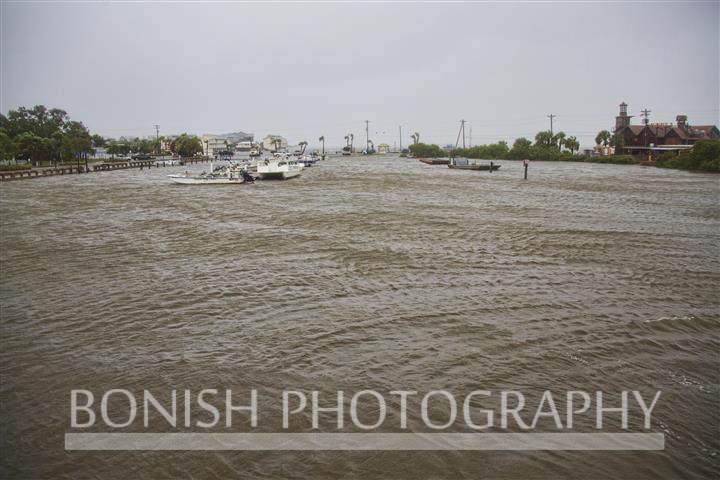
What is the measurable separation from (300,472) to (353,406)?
4.62 feet

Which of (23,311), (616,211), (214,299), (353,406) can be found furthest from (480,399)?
(616,211)

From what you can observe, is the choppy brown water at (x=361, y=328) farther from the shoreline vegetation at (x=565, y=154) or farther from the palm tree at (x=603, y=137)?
the palm tree at (x=603, y=137)

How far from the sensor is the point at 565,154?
112 meters

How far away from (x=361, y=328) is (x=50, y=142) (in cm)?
8888

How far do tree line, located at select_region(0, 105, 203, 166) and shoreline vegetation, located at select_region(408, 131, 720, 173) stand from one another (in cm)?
8301

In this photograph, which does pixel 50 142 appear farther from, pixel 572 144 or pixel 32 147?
pixel 572 144

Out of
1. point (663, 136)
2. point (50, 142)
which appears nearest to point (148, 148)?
point (50, 142)

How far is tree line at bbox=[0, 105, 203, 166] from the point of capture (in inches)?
2936

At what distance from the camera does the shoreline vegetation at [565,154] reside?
215 feet

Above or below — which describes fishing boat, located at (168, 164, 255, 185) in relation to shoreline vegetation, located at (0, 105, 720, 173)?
below

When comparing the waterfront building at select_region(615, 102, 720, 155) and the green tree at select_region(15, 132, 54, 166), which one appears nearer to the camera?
the green tree at select_region(15, 132, 54, 166)

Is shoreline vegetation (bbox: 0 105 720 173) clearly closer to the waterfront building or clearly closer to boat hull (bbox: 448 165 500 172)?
the waterfront building

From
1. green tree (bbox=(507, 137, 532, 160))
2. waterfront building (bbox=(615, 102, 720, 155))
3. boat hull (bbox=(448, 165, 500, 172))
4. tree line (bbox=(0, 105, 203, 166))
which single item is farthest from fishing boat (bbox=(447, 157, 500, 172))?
tree line (bbox=(0, 105, 203, 166))

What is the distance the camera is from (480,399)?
6578 millimetres
